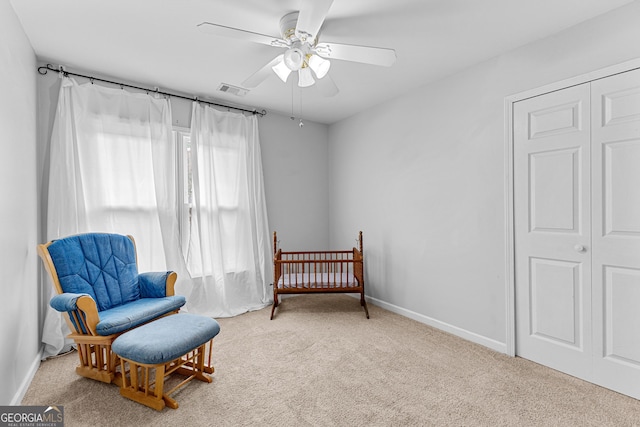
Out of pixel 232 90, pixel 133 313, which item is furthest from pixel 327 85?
pixel 133 313

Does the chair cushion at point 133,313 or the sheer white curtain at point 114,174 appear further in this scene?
the sheer white curtain at point 114,174

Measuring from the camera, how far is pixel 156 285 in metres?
2.45

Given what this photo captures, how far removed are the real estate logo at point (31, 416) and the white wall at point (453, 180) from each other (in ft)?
9.52

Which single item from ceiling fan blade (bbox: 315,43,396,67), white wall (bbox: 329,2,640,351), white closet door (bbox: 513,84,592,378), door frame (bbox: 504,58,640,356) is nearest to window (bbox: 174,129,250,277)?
white wall (bbox: 329,2,640,351)

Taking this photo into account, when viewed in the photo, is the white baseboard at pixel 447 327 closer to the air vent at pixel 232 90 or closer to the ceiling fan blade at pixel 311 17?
the ceiling fan blade at pixel 311 17

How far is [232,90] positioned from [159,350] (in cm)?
257

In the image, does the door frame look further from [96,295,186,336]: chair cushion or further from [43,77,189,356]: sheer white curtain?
[43,77,189,356]: sheer white curtain

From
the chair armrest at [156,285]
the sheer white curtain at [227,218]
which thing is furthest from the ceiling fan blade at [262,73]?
the chair armrest at [156,285]

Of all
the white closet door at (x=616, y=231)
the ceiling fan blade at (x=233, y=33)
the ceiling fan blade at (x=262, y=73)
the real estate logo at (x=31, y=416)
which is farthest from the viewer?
the ceiling fan blade at (x=262, y=73)

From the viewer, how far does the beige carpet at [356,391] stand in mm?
1714

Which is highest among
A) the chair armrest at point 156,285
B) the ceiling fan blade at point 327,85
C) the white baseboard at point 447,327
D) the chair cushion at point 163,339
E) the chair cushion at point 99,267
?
the ceiling fan blade at point 327,85

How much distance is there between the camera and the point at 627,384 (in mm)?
1912

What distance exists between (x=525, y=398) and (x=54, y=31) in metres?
3.99

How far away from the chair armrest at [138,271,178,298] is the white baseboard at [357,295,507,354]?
2.33 meters
